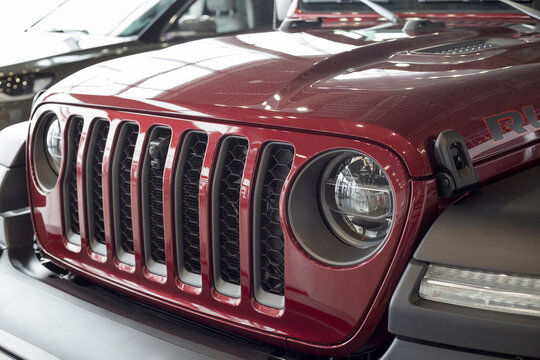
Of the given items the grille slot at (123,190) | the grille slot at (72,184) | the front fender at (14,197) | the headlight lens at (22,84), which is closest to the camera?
the grille slot at (123,190)

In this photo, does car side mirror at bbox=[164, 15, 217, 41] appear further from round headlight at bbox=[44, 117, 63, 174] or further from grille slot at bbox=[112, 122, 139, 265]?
grille slot at bbox=[112, 122, 139, 265]

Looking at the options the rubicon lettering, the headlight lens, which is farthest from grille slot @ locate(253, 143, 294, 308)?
the headlight lens

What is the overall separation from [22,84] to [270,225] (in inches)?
128

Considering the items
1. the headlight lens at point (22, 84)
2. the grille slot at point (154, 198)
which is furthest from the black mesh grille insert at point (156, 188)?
the headlight lens at point (22, 84)

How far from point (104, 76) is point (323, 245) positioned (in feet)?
2.88

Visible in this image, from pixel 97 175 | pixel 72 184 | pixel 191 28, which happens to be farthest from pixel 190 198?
pixel 191 28

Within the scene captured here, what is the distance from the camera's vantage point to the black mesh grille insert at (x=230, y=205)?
1580 millimetres

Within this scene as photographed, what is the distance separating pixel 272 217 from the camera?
5.01 feet

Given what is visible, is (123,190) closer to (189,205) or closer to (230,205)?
(189,205)

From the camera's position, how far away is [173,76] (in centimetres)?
181

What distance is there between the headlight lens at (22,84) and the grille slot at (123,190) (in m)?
2.76

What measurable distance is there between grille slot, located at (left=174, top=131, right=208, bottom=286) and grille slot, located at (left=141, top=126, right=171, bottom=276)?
0.08 metres

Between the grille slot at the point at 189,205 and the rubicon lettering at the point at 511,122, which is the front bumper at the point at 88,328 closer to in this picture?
the grille slot at the point at 189,205

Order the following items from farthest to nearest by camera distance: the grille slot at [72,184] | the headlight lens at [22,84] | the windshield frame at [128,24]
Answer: the windshield frame at [128,24], the headlight lens at [22,84], the grille slot at [72,184]
